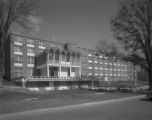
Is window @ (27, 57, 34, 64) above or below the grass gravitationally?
above

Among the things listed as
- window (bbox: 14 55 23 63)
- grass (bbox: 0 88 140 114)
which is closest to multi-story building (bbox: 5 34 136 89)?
window (bbox: 14 55 23 63)

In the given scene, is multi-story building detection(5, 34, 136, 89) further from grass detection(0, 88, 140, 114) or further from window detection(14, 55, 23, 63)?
grass detection(0, 88, 140, 114)

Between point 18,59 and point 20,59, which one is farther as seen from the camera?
point 20,59

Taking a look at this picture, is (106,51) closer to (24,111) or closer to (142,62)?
(142,62)

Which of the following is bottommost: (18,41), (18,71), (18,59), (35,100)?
(35,100)

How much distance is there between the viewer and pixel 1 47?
2164 cm

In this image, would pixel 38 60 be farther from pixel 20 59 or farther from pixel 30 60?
pixel 20 59

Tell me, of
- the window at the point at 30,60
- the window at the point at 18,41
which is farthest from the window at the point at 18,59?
the window at the point at 18,41

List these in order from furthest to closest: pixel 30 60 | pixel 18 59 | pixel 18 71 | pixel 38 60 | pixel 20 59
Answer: pixel 38 60 → pixel 30 60 → pixel 20 59 → pixel 18 59 → pixel 18 71

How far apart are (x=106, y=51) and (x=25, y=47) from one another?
21182 mm

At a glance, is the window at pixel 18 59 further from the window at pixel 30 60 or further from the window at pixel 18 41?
the window at pixel 18 41

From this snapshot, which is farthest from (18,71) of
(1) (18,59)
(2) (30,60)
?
(2) (30,60)

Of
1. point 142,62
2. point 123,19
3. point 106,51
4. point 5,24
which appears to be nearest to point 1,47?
point 5,24

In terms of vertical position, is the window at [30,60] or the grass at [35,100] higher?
the window at [30,60]
